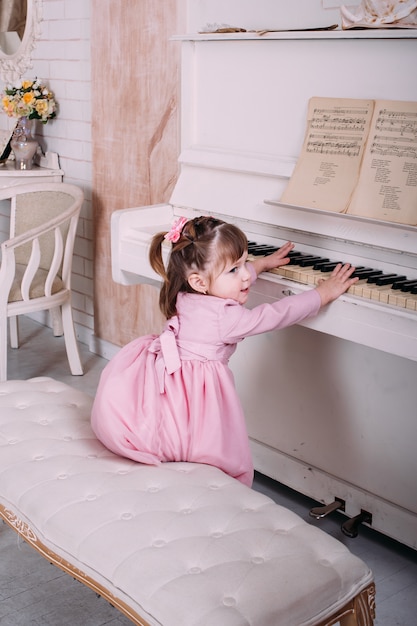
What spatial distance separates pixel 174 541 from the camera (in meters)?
1.53

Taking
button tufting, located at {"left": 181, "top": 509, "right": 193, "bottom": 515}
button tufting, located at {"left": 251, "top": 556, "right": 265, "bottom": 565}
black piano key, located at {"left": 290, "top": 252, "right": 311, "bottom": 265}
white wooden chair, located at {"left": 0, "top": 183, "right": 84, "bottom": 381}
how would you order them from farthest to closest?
white wooden chair, located at {"left": 0, "top": 183, "right": 84, "bottom": 381}
black piano key, located at {"left": 290, "top": 252, "right": 311, "bottom": 265}
button tufting, located at {"left": 181, "top": 509, "right": 193, "bottom": 515}
button tufting, located at {"left": 251, "top": 556, "right": 265, "bottom": 565}

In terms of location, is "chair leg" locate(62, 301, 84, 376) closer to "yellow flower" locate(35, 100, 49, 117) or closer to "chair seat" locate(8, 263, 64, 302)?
"chair seat" locate(8, 263, 64, 302)

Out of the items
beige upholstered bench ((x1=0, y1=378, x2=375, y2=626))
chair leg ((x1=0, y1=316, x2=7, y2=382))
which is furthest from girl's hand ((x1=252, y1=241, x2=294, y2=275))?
chair leg ((x1=0, y1=316, x2=7, y2=382))

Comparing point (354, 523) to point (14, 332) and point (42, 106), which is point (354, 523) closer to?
point (14, 332)

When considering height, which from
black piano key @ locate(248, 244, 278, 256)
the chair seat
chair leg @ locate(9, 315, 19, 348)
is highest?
black piano key @ locate(248, 244, 278, 256)

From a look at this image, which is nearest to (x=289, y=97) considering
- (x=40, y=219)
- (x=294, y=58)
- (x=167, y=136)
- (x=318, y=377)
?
(x=294, y=58)

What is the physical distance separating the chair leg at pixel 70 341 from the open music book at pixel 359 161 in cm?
173

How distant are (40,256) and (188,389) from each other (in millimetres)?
1922

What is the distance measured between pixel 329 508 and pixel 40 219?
2035mm

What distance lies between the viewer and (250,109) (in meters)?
2.56

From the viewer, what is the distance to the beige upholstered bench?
138cm

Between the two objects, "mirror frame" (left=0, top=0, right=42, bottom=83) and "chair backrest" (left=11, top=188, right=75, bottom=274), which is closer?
"chair backrest" (left=11, top=188, right=75, bottom=274)

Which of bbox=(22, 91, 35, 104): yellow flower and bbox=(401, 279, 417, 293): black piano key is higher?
bbox=(22, 91, 35, 104): yellow flower

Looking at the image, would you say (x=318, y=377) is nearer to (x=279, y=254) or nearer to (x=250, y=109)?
(x=279, y=254)
